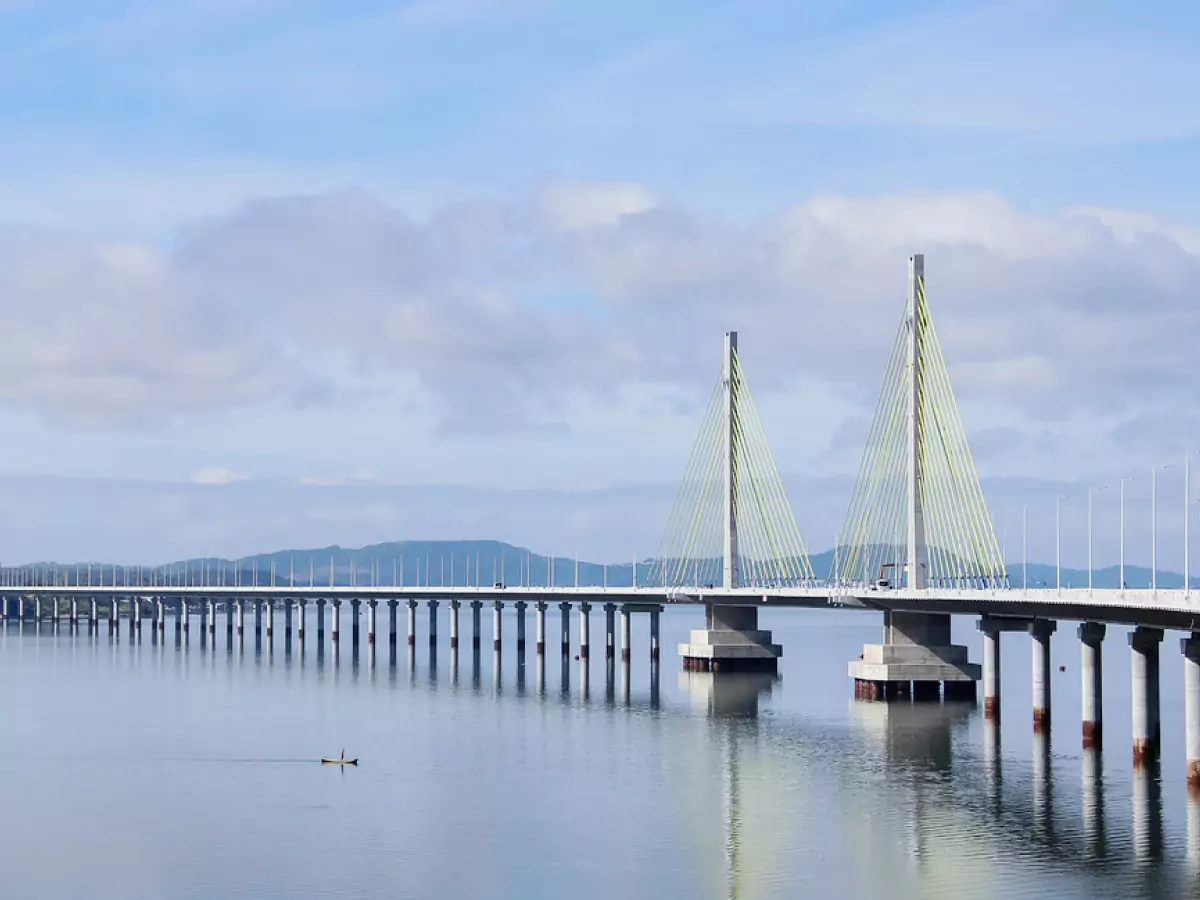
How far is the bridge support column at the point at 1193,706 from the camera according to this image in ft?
200

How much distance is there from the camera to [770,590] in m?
123

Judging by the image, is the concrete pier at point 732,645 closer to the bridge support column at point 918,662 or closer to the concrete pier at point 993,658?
the bridge support column at point 918,662

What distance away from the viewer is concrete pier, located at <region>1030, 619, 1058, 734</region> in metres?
87.7

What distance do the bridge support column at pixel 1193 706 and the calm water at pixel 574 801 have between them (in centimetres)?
103

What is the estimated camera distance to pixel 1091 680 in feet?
259

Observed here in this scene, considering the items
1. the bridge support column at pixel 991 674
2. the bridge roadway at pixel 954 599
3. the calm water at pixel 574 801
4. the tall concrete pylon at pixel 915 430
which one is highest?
the tall concrete pylon at pixel 915 430

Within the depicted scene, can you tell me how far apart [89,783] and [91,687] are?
5278 centimetres

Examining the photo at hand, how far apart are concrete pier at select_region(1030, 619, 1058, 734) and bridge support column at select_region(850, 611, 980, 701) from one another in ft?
48.6

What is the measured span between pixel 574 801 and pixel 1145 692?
21748mm

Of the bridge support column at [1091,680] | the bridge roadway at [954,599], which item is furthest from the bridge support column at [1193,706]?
the bridge support column at [1091,680]

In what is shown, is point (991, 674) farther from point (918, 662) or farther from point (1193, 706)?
point (1193, 706)

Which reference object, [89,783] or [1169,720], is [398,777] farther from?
[1169,720]

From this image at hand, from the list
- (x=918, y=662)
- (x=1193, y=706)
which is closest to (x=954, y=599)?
(x=918, y=662)

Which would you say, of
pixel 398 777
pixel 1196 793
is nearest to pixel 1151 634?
pixel 1196 793
